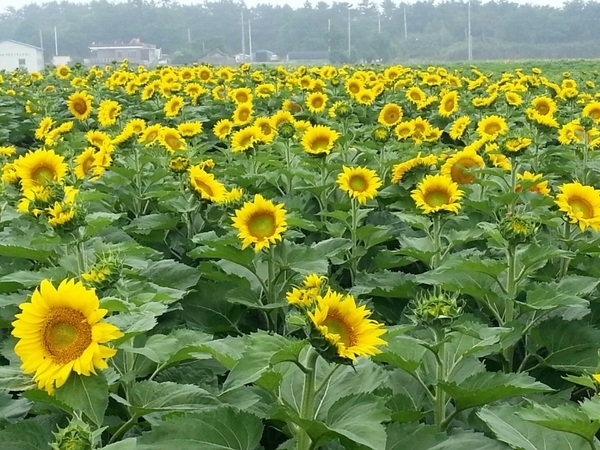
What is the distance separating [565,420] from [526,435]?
25 centimetres

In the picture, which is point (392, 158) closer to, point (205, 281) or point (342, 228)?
point (342, 228)

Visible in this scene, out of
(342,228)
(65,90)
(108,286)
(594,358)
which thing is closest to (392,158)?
(342,228)

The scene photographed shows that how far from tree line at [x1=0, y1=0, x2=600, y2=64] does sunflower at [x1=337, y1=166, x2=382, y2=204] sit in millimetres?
37070

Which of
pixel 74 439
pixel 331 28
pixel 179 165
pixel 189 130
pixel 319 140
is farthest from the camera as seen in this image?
pixel 331 28

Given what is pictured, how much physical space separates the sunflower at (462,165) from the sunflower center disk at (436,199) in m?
0.92

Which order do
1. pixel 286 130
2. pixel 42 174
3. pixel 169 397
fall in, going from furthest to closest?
pixel 286 130 → pixel 42 174 → pixel 169 397

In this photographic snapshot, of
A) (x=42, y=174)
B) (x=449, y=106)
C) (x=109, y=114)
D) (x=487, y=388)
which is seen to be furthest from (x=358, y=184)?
(x=449, y=106)

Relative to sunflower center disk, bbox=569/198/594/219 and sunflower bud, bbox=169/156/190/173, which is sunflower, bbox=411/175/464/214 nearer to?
sunflower center disk, bbox=569/198/594/219

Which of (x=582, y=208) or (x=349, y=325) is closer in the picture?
(x=349, y=325)

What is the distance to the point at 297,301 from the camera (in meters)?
1.96

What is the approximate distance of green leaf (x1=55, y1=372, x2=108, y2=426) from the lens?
1.45 metres

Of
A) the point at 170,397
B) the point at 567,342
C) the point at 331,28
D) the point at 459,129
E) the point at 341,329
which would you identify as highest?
the point at 331,28

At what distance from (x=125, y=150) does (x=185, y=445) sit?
10.8 ft

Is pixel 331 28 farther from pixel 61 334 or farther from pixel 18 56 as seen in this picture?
pixel 61 334
